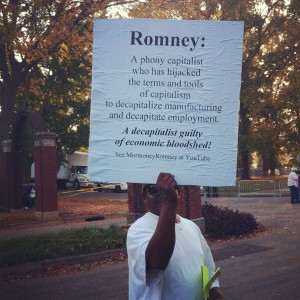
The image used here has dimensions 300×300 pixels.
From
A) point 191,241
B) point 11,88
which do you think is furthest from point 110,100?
point 11,88

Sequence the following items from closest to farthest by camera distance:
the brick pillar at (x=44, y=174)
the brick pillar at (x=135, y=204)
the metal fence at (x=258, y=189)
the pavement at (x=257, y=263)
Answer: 1. the pavement at (x=257, y=263)
2. the brick pillar at (x=135, y=204)
3. the brick pillar at (x=44, y=174)
4. the metal fence at (x=258, y=189)

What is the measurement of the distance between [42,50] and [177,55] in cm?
1716

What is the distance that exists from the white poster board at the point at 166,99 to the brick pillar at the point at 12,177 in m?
19.8

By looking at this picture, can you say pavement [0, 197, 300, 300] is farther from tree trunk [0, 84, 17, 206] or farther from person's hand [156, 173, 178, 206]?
tree trunk [0, 84, 17, 206]

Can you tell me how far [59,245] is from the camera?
1069 centimetres

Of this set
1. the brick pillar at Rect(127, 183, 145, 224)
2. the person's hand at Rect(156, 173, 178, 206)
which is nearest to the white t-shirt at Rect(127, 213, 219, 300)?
the person's hand at Rect(156, 173, 178, 206)

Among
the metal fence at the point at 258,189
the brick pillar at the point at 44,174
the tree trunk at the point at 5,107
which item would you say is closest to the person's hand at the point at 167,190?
the brick pillar at the point at 44,174

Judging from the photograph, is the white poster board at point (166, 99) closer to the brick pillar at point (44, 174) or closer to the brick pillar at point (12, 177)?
the brick pillar at point (44, 174)

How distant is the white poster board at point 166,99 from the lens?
3.05m

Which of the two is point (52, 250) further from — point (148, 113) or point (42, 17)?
point (42, 17)

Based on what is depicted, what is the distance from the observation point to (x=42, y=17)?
63.4 ft

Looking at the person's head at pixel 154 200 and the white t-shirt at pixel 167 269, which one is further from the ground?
the person's head at pixel 154 200

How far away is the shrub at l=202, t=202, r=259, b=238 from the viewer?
13.2 m

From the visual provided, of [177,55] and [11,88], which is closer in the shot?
[177,55]
